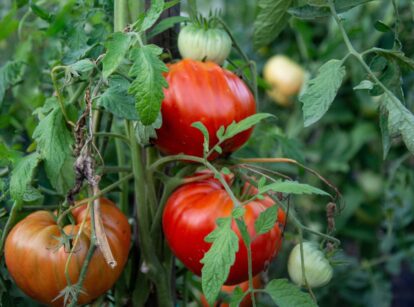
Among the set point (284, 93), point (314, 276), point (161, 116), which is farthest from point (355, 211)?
point (161, 116)

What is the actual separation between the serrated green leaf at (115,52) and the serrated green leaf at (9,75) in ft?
1.33

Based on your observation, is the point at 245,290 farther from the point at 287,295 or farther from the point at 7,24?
the point at 7,24

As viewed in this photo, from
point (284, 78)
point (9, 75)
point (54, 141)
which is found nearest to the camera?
point (54, 141)

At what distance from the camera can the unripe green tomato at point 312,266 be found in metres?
0.93

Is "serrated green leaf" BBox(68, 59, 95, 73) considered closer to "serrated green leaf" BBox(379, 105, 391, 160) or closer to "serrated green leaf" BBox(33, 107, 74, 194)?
"serrated green leaf" BBox(33, 107, 74, 194)

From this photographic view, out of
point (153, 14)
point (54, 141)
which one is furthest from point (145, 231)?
point (153, 14)

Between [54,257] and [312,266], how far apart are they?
1.14ft

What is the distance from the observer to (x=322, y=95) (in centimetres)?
77

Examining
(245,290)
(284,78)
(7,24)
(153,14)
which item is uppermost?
(153,14)

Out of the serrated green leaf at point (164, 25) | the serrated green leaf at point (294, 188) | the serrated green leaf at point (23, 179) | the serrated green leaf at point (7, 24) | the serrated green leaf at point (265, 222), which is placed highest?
the serrated green leaf at point (164, 25)

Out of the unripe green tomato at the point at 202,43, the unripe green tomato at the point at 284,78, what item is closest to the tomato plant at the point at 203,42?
the unripe green tomato at the point at 202,43

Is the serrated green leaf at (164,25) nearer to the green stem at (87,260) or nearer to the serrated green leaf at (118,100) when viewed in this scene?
the serrated green leaf at (118,100)

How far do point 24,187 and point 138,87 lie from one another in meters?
0.21

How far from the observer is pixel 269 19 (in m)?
1.00
